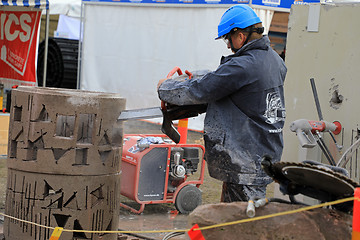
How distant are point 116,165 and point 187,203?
230 centimetres

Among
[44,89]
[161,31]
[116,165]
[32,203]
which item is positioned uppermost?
A: [161,31]

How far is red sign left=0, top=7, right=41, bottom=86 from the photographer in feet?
35.0

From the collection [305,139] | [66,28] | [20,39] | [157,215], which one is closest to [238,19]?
[305,139]

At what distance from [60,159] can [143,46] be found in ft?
32.8

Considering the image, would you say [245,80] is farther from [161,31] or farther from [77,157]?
[161,31]

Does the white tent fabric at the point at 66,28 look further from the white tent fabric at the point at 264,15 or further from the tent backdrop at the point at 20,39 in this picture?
the white tent fabric at the point at 264,15

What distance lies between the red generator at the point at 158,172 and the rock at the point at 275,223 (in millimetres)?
3360

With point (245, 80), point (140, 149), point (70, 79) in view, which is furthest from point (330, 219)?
point (70, 79)

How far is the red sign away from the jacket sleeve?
24.1 feet

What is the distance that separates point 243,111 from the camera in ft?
12.8

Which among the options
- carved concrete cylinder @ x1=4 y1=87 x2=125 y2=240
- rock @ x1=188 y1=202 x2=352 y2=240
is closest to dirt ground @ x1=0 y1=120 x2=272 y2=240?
carved concrete cylinder @ x1=4 y1=87 x2=125 y2=240

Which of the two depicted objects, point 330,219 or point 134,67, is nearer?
point 330,219

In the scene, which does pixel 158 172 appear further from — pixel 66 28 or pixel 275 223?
pixel 66 28

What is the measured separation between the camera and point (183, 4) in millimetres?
12805
